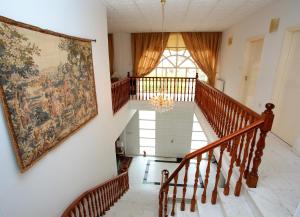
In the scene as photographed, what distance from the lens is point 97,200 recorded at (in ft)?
10.2

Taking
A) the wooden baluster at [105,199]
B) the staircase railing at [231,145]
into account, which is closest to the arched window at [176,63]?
the staircase railing at [231,145]

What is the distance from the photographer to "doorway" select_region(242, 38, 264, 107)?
4.19 m

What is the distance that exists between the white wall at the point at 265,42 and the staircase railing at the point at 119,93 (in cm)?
351

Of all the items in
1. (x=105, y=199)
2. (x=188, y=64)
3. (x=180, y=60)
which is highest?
(x=180, y=60)

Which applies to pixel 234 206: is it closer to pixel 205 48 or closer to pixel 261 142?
pixel 261 142

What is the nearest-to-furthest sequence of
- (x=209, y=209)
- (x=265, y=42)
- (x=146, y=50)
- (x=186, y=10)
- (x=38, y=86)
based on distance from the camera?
(x=38, y=86), (x=209, y=209), (x=265, y=42), (x=186, y=10), (x=146, y=50)

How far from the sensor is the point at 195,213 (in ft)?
7.31

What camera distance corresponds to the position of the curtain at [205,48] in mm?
6957

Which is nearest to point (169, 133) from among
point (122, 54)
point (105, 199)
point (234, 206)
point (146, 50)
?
point (146, 50)

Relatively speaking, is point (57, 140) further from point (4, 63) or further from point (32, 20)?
point (32, 20)

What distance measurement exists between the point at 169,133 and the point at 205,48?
4.43m

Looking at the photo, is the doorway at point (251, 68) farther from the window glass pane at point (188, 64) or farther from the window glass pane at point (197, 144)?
the window glass pane at point (197, 144)

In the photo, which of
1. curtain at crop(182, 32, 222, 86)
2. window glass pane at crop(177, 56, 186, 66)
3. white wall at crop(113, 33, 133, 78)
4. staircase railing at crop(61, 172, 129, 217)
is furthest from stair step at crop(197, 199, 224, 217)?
white wall at crop(113, 33, 133, 78)

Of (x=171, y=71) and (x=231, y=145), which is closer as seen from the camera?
(x=231, y=145)
